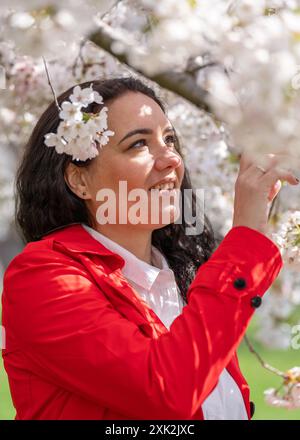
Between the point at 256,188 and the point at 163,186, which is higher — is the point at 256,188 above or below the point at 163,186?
above

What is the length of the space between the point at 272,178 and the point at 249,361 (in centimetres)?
682

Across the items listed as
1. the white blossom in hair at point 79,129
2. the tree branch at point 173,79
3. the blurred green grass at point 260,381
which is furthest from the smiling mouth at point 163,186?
the blurred green grass at point 260,381

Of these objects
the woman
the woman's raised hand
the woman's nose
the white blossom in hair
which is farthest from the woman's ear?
the woman's raised hand

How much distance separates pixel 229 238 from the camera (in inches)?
68.6

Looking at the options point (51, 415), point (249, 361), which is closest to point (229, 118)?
point (51, 415)

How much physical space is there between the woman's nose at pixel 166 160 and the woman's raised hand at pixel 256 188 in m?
0.22

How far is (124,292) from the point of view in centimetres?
181

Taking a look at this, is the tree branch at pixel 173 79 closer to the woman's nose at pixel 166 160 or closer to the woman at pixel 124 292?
the woman at pixel 124 292

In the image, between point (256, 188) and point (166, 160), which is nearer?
point (256, 188)

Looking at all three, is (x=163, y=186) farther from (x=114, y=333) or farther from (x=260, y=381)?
(x=260, y=381)

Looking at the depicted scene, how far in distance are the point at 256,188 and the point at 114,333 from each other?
383mm

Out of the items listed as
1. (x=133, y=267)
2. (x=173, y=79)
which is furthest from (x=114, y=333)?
(x=173, y=79)

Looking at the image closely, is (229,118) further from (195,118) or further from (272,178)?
(195,118)

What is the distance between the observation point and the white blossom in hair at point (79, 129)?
191 cm
